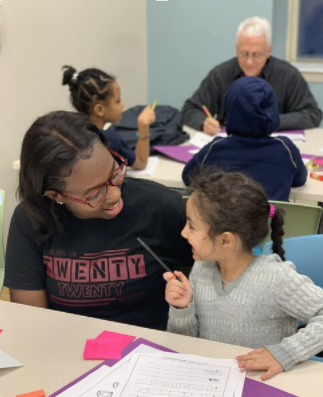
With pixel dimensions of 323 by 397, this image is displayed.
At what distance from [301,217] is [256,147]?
0.47 m

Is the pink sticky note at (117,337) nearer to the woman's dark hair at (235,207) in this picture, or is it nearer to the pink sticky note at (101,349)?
the pink sticky note at (101,349)

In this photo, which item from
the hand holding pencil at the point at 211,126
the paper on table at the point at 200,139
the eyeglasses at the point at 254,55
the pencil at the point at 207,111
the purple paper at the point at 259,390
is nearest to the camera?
the purple paper at the point at 259,390

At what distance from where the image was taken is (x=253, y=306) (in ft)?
4.43

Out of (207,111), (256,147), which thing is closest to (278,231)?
(256,147)

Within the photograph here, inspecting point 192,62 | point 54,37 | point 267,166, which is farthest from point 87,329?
point 192,62

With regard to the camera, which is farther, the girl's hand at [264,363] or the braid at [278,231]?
the braid at [278,231]

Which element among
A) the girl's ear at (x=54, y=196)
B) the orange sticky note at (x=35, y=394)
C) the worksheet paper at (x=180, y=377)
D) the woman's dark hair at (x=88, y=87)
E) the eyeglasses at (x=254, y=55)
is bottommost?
the orange sticky note at (x=35, y=394)

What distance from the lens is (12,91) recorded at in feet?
10.3

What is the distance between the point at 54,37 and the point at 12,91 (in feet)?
1.57

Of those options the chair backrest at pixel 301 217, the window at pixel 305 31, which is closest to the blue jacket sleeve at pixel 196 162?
the chair backrest at pixel 301 217

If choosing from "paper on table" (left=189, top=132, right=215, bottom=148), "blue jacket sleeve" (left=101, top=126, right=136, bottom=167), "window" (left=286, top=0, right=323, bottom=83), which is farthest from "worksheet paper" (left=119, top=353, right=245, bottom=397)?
"window" (left=286, top=0, right=323, bottom=83)

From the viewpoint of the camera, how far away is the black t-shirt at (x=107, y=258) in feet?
5.16

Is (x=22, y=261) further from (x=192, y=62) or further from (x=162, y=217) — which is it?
(x=192, y=62)

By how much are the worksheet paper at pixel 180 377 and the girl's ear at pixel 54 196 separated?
19.1 inches
